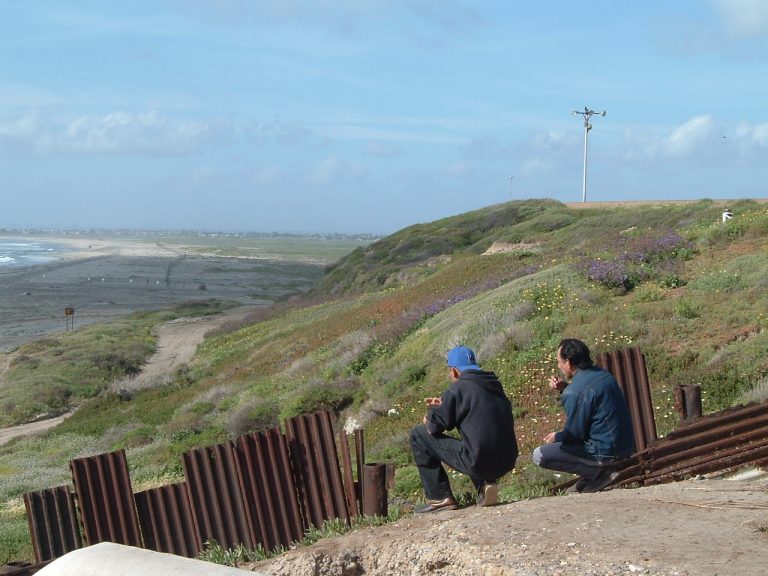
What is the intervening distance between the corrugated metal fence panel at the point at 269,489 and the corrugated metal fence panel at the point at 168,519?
1.68 ft

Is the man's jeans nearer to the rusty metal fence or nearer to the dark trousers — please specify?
the dark trousers

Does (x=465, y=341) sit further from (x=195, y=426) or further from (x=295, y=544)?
(x=295, y=544)

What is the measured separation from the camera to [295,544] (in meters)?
7.30

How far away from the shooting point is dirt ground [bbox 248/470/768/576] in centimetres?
521

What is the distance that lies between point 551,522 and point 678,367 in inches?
270

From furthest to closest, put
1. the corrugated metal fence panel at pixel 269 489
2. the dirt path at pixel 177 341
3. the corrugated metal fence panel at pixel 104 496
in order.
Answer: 1. the dirt path at pixel 177 341
2. the corrugated metal fence panel at pixel 269 489
3. the corrugated metal fence panel at pixel 104 496

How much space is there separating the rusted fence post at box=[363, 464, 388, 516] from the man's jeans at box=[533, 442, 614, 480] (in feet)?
3.87

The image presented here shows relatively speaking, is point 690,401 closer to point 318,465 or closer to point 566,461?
point 566,461

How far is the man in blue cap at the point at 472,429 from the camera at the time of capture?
689 centimetres

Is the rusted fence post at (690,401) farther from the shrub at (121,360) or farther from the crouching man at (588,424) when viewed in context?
the shrub at (121,360)

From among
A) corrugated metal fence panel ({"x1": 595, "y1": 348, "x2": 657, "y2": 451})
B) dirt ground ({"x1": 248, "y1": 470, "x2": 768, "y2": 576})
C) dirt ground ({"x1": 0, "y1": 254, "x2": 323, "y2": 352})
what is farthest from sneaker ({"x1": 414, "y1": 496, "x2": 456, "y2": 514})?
dirt ground ({"x1": 0, "y1": 254, "x2": 323, "y2": 352})

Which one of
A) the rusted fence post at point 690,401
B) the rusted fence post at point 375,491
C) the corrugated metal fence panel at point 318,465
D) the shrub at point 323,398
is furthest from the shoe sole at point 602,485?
the shrub at point 323,398

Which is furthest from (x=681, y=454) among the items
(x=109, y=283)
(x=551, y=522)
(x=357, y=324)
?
(x=109, y=283)

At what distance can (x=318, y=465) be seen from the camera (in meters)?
7.60
